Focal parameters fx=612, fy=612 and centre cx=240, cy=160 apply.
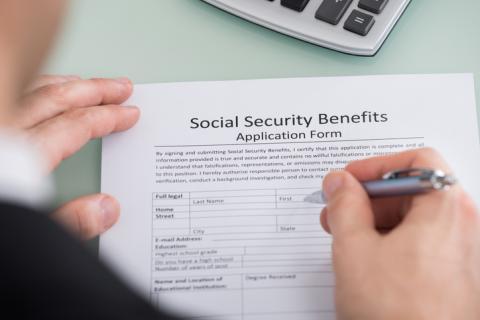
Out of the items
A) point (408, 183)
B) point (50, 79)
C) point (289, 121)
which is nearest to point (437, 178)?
point (408, 183)

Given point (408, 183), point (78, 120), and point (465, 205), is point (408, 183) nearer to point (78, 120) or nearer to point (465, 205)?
point (465, 205)

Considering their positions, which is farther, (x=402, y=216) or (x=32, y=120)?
(x=32, y=120)

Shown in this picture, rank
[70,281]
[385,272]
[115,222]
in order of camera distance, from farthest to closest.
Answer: [115,222], [385,272], [70,281]

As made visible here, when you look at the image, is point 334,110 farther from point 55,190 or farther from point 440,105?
point 55,190

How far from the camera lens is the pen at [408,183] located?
1.45 ft

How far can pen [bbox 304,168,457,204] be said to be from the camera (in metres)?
0.44

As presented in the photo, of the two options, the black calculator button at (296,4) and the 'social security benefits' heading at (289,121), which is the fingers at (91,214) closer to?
the 'social security benefits' heading at (289,121)

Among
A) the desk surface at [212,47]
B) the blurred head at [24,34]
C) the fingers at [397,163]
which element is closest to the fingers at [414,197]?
the fingers at [397,163]

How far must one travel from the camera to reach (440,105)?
0.58 meters

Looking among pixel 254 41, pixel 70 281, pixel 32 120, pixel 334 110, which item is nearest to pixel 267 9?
pixel 254 41

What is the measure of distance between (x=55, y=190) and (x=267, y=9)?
28 centimetres

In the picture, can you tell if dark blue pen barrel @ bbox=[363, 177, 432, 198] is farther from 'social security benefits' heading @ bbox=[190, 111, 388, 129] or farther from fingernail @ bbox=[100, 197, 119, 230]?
fingernail @ bbox=[100, 197, 119, 230]

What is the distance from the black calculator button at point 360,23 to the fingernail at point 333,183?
7.8 inches

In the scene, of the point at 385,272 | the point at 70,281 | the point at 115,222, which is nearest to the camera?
the point at 70,281
